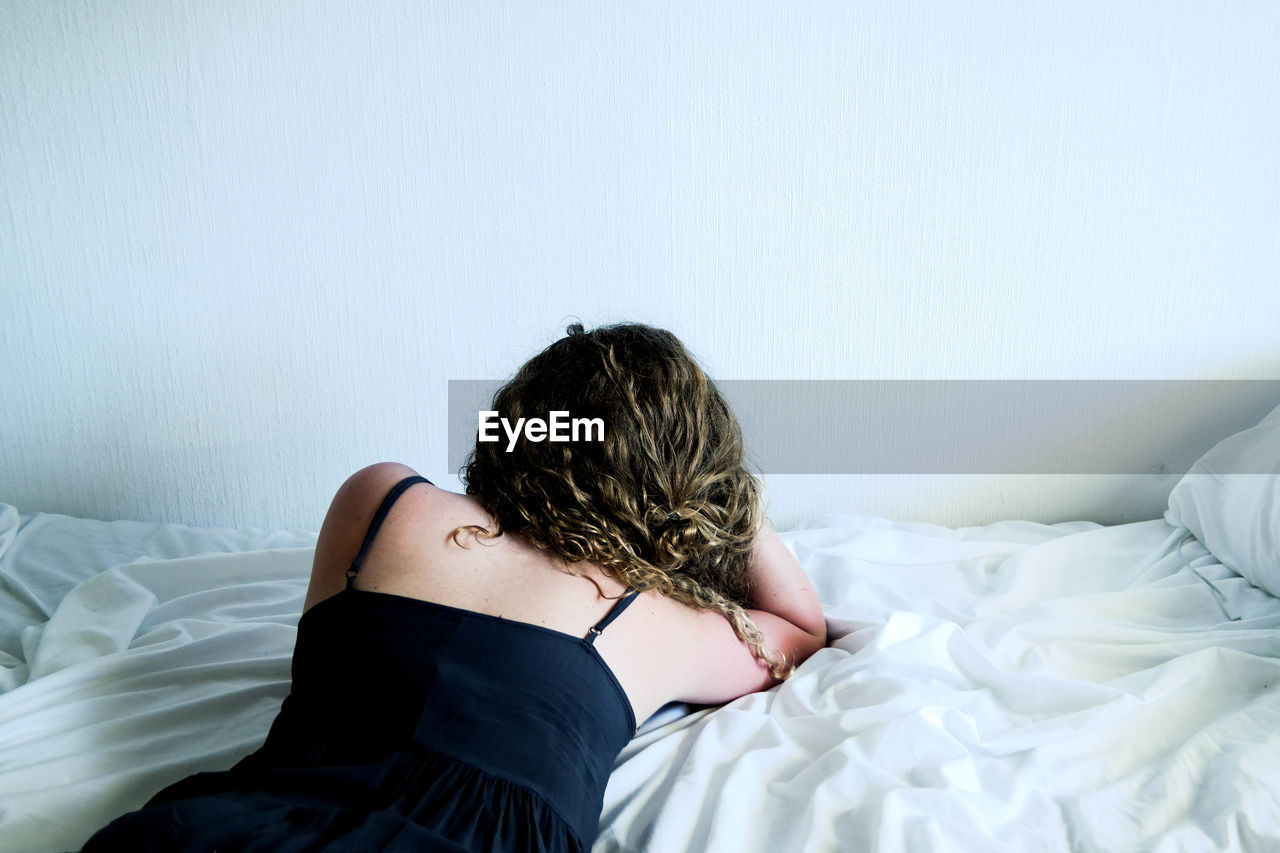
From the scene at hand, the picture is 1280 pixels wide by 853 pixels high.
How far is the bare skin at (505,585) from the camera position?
34.9 inches

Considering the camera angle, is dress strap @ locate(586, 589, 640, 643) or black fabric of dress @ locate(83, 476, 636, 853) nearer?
black fabric of dress @ locate(83, 476, 636, 853)

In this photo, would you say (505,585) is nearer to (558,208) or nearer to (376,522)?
(376,522)

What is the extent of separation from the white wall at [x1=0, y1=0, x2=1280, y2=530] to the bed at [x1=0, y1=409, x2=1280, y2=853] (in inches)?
11.9

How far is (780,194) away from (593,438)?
2.77ft

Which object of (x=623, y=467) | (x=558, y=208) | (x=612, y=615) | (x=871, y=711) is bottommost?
(x=871, y=711)

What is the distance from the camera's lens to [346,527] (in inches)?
36.8

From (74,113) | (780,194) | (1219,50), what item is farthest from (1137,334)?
(74,113)

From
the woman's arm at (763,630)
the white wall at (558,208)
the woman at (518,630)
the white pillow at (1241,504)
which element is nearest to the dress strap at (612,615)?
the woman at (518,630)

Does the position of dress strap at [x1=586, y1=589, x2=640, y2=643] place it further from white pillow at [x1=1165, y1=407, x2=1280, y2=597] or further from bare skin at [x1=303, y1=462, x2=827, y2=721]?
white pillow at [x1=1165, y1=407, x2=1280, y2=597]

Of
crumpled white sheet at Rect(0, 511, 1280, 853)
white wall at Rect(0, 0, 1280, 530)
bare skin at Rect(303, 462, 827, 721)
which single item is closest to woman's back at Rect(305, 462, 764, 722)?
bare skin at Rect(303, 462, 827, 721)

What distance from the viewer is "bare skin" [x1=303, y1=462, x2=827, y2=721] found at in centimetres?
89

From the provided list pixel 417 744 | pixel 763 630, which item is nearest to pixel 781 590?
pixel 763 630

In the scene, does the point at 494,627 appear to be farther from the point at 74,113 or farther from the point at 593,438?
the point at 74,113

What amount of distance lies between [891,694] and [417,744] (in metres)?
0.58
